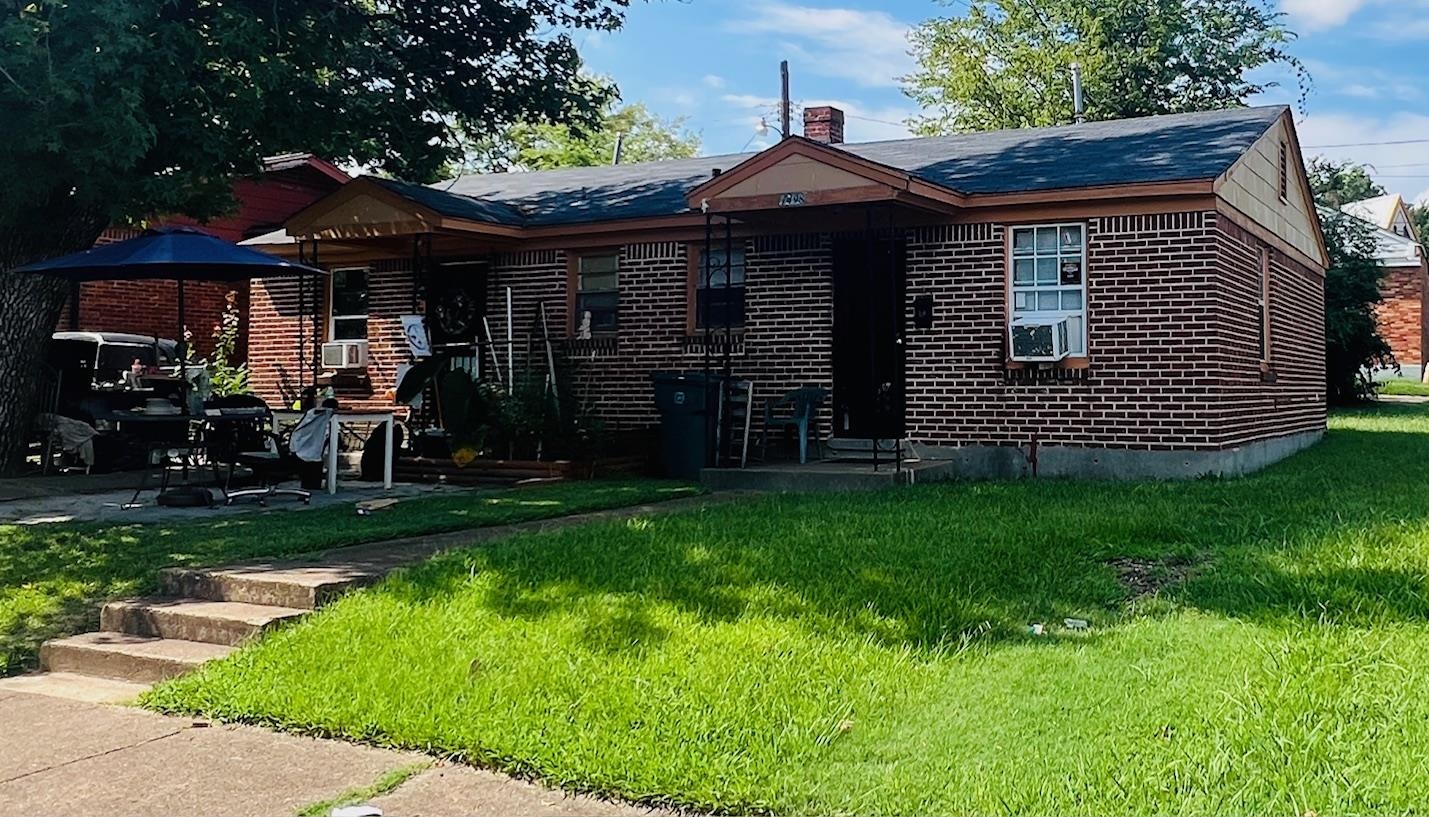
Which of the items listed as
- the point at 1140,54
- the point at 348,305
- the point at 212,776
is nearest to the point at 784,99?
the point at 1140,54

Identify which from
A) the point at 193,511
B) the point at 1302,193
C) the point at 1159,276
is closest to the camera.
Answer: the point at 193,511

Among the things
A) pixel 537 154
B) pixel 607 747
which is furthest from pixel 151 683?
pixel 537 154

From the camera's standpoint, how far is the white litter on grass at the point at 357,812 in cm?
418

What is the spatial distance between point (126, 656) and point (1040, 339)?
28.7 feet

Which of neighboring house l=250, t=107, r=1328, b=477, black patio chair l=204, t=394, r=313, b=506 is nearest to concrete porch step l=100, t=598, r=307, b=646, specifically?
black patio chair l=204, t=394, r=313, b=506

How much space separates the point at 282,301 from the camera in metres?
17.4

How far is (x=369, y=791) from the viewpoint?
14.6 feet

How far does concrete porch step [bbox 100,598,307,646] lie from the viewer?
6.31 metres

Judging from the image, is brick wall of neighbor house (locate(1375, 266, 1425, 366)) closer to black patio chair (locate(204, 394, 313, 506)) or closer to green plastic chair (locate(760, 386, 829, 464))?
green plastic chair (locate(760, 386, 829, 464))

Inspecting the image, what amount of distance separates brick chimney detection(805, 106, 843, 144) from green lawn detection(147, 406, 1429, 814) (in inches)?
460

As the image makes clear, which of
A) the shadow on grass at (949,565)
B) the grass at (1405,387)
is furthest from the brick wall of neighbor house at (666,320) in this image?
the grass at (1405,387)

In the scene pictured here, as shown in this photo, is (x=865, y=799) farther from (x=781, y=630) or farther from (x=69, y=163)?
(x=69, y=163)

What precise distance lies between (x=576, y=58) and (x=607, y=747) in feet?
40.3

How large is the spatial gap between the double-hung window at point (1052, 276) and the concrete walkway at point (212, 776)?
9.06 m
